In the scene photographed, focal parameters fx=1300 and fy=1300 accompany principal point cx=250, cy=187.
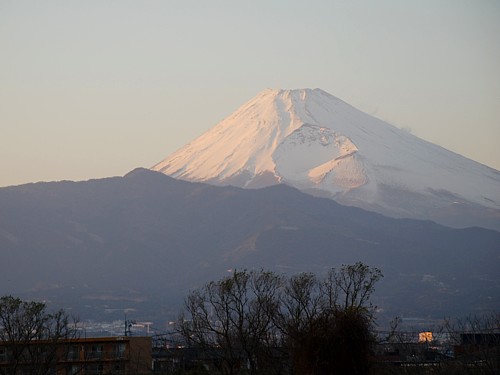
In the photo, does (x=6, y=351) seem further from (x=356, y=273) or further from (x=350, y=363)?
(x=350, y=363)

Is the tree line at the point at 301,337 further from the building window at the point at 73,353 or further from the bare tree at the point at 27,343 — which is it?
the building window at the point at 73,353

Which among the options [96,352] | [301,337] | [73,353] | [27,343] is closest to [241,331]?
[301,337]

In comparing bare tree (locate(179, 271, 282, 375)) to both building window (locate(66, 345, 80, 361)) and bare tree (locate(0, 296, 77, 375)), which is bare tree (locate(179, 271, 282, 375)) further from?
building window (locate(66, 345, 80, 361))

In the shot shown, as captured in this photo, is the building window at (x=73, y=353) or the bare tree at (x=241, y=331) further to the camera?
the building window at (x=73, y=353)

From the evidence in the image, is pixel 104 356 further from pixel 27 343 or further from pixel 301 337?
pixel 301 337

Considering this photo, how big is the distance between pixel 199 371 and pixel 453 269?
155798 mm

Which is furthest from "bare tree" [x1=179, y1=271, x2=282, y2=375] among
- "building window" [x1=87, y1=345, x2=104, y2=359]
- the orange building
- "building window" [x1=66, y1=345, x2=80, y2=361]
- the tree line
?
"building window" [x1=87, y1=345, x2=104, y2=359]

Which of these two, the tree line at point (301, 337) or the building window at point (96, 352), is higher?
the building window at point (96, 352)

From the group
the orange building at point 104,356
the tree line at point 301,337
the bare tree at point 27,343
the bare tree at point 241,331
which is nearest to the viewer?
the tree line at point 301,337

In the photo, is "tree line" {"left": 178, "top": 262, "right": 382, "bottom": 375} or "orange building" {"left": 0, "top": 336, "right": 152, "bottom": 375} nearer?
"tree line" {"left": 178, "top": 262, "right": 382, "bottom": 375}

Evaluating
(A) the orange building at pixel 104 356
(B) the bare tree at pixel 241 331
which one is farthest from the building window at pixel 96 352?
(B) the bare tree at pixel 241 331

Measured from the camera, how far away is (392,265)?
648 ft

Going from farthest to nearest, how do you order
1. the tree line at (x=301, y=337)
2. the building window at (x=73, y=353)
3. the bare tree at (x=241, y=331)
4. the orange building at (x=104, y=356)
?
the building window at (x=73, y=353), the orange building at (x=104, y=356), the bare tree at (x=241, y=331), the tree line at (x=301, y=337)

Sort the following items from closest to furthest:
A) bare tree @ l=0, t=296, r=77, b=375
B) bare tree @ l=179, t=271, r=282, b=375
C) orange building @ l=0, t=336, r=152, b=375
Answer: bare tree @ l=0, t=296, r=77, b=375, bare tree @ l=179, t=271, r=282, b=375, orange building @ l=0, t=336, r=152, b=375
